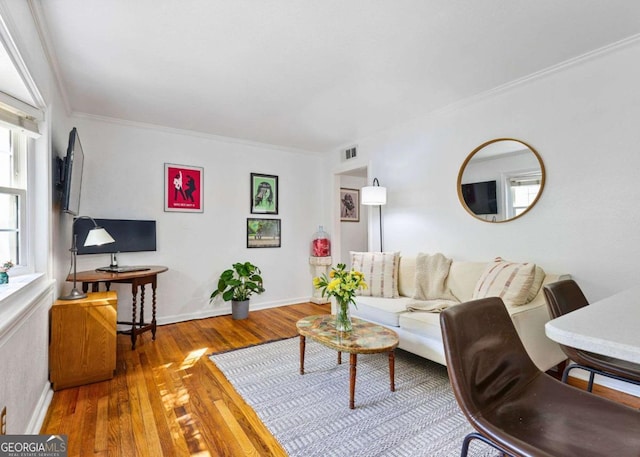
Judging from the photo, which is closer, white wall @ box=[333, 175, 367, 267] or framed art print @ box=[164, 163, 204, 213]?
framed art print @ box=[164, 163, 204, 213]

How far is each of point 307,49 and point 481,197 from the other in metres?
2.15

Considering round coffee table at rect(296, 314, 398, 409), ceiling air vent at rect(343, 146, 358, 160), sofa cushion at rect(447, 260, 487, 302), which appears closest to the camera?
round coffee table at rect(296, 314, 398, 409)

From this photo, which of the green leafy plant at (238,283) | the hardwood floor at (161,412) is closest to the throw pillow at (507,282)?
the hardwood floor at (161,412)

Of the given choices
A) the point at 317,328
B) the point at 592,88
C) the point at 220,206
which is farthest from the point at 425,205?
the point at 220,206

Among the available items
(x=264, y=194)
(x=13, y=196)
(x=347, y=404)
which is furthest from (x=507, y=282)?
(x=13, y=196)

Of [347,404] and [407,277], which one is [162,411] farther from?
[407,277]

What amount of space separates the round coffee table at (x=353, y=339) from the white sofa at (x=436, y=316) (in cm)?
32

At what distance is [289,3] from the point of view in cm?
182

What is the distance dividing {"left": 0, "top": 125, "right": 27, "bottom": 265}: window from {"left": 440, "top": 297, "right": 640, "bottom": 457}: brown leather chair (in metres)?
2.58

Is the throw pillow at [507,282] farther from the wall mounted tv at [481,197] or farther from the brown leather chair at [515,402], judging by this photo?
the brown leather chair at [515,402]

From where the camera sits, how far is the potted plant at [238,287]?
13.5ft

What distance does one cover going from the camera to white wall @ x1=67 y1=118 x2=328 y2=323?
3.63m

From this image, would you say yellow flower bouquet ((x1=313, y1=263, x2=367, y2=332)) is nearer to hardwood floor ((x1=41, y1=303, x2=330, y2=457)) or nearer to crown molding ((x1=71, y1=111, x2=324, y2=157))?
hardwood floor ((x1=41, y1=303, x2=330, y2=457))

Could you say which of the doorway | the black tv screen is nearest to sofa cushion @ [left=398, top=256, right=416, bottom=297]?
the doorway
